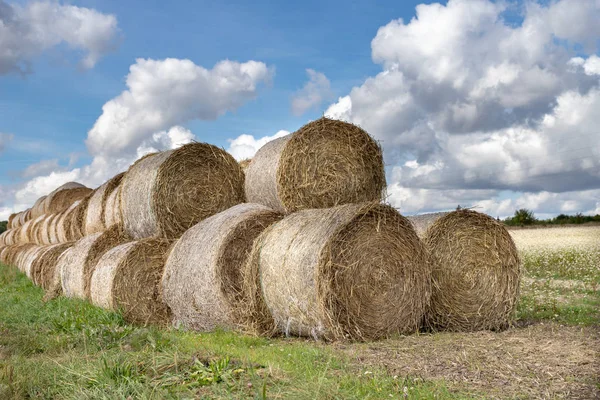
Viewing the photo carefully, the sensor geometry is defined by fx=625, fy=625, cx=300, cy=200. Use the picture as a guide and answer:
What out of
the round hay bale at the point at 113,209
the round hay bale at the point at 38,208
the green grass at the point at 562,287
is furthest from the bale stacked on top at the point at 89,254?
the round hay bale at the point at 38,208

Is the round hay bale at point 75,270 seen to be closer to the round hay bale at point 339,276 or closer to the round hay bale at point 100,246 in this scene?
the round hay bale at point 100,246

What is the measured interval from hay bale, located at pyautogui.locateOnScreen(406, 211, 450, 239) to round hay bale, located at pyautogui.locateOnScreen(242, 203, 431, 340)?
720 millimetres

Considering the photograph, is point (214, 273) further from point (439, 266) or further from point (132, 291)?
point (439, 266)

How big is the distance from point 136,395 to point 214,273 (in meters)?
3.77

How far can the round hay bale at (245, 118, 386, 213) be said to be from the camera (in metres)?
9.43

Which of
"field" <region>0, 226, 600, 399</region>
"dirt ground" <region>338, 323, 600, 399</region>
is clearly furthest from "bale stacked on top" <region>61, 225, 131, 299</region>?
"dirt ground" <region>338, 323, 600, 399</region>

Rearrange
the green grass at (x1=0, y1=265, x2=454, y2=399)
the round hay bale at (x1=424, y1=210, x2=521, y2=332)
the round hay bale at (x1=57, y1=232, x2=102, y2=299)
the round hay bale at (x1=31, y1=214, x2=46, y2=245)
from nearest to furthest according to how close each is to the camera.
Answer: the green grass at (x1=0, y1=265, x2=454, y2=399)
the round hay bale at (x1=424, y1=210, x2=521, y2=332)
the round hay bale at (x1=57, y1=232, x2=102, y2=299)
the round hay bale at (x1=31, y1=214, x2=46, y2=245)

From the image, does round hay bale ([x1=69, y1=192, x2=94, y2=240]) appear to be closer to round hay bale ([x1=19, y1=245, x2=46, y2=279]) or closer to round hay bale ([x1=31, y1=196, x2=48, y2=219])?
round hay bale ([x1=19, y1=245, x2=46, y2=279])

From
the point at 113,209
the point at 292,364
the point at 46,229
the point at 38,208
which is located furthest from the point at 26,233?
Result: the point at 292,364

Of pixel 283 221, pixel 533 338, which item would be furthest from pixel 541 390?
pixel 283 221

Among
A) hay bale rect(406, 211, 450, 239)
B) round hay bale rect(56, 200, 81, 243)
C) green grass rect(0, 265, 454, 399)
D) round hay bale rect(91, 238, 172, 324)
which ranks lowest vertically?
green grass rect(0, 265, 454, 399)

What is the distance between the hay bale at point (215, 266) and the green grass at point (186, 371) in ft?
2.72

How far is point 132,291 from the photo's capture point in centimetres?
1013

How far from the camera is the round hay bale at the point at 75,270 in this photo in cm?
1197
